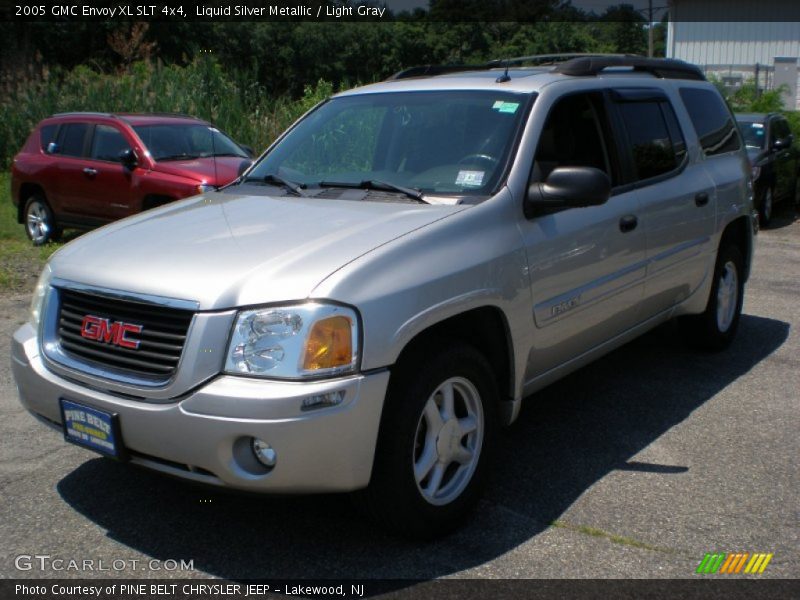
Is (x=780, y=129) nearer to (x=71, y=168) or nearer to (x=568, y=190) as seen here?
(x=71, y=168)

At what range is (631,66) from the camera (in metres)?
5.50

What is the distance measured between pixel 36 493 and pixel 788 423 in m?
3.89

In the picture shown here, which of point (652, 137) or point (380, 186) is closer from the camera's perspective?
point (380, 186)

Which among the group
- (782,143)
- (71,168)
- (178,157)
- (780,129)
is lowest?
(782,143)

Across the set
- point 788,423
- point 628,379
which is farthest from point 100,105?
point 788,423

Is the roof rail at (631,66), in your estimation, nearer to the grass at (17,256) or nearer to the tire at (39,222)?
the grass at (17,256)

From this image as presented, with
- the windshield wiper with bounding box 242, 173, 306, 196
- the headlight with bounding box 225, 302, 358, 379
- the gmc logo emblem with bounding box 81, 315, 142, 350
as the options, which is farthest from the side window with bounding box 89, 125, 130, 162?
the headlight with bounding box 225, 302, 358, 379

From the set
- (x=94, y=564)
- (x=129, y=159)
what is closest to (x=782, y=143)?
(x=129, y=159)

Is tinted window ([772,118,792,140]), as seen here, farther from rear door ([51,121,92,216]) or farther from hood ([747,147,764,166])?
rear door ([51,121,92,216])

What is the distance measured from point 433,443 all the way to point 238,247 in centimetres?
109

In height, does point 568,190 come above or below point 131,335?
above

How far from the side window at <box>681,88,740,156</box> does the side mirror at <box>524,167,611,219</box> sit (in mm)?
2131

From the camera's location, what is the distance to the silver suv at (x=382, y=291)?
10.6 feet

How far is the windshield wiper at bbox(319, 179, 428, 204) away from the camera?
4.18 m
